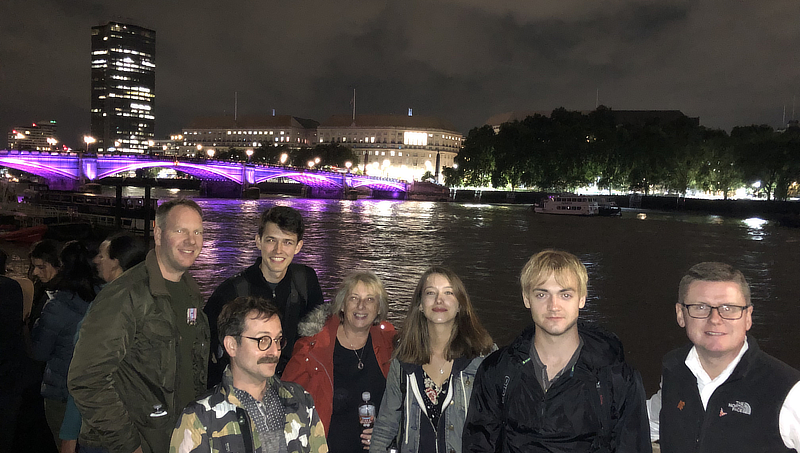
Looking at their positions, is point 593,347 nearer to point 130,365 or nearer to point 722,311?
point 722,311

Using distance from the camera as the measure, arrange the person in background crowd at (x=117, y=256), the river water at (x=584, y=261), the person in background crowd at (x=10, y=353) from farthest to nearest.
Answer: the river water at (x=584, y=261), the person in background crowd at (x=117, y=256), the person in background crowd at (x=10, y=353)

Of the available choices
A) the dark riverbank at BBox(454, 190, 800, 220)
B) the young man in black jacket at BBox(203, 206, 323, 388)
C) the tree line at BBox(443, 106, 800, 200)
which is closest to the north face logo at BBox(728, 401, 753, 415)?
the young man in black jacket at BBox(203, 206, 323, 388)

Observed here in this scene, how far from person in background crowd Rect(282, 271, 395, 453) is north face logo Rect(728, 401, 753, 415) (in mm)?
1946

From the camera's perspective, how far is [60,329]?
406 centimetres

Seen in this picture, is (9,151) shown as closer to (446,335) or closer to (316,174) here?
(316,174)

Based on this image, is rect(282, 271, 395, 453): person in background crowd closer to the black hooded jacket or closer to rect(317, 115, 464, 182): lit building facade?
the black hooded jacket

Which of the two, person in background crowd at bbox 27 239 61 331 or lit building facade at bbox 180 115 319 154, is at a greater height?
lit building facade at bbox 180 115 319 154

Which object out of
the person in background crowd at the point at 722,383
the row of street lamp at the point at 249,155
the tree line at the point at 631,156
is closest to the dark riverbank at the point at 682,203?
the tree line at the point at 631,156

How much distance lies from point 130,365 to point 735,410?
297cm

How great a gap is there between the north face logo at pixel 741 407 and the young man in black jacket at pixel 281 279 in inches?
101

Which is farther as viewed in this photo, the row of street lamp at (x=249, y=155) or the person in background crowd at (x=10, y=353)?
the row of street lamp at (x=249, y=155)

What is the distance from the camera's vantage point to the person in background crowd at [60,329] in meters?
4.05

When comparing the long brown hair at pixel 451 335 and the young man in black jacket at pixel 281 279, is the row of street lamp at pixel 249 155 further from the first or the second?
the long brown hair at pixel 451 335

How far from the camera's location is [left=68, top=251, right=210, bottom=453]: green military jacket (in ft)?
8.82
